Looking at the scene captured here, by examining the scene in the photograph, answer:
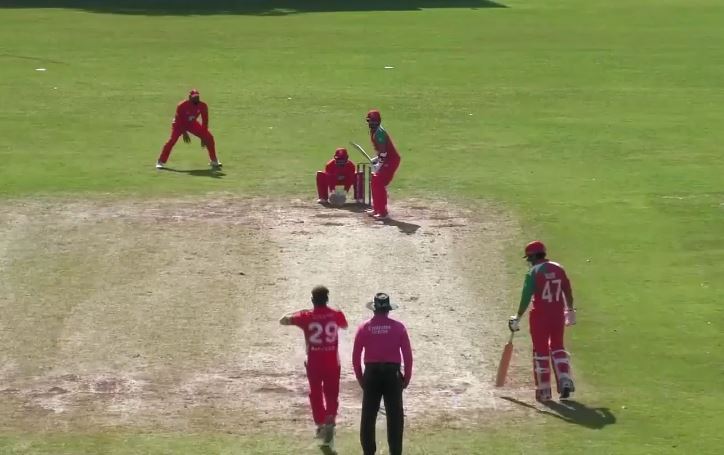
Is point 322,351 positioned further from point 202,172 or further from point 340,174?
point 202,172

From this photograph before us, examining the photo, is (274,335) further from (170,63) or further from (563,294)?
(170,63)

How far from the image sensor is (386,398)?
16125mm

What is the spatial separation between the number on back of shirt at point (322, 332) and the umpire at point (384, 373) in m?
0.50

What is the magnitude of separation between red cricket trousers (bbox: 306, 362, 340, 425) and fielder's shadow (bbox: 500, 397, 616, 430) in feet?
10.7

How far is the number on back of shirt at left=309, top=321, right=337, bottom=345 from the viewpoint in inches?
651

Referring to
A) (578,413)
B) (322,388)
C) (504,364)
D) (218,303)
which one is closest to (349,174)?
(218,303)

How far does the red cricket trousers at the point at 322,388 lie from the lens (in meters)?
16.7

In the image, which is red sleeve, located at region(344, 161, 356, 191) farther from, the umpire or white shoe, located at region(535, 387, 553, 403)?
the umpire

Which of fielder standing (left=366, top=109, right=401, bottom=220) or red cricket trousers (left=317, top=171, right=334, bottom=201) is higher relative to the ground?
fielder standing (left=366, top=109, right=401, bottom=220)

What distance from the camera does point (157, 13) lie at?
61062 mm

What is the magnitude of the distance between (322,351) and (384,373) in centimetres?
99

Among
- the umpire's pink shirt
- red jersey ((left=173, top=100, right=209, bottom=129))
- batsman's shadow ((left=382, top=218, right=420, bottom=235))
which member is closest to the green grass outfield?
red jersey ((left=173, top=100, right=209, bottom=129))

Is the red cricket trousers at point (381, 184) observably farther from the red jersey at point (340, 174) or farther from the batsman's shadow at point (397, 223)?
the red jersey at point (340, 174)

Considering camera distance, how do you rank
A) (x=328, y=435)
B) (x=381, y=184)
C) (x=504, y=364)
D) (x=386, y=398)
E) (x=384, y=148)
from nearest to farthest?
(x=386, y=398) < (x=328, y=435) < (x=504, y=364) < (x=384, y=148) < (x=381, y=184)
